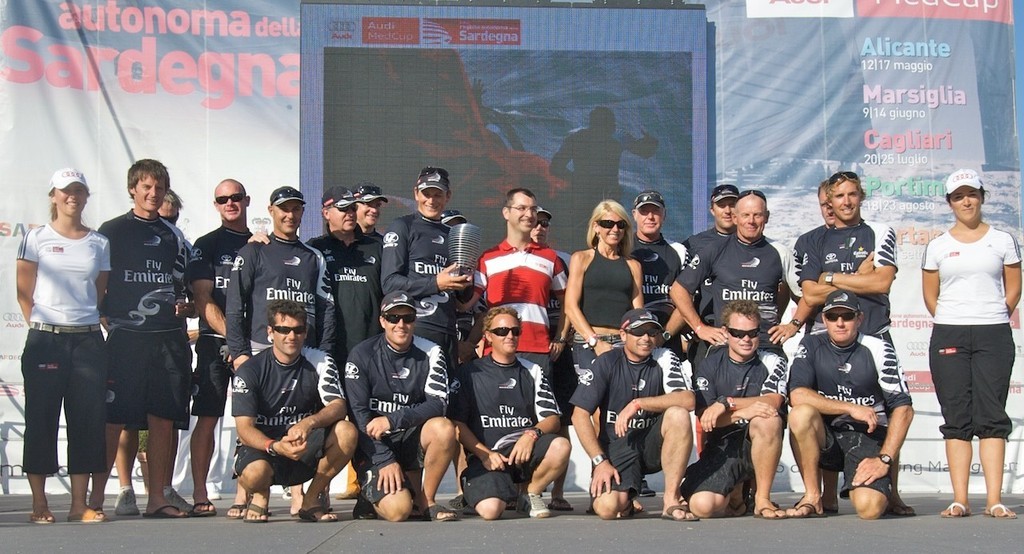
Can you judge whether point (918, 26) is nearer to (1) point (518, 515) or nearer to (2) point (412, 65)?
(2) point (412, 65)

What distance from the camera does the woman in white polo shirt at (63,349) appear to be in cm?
496

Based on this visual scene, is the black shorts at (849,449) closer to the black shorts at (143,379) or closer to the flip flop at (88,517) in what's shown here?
the black shorts at (143,379)

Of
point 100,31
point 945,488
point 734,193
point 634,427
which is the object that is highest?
point 100,31

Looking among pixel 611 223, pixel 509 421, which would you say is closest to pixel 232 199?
pixel 509 421

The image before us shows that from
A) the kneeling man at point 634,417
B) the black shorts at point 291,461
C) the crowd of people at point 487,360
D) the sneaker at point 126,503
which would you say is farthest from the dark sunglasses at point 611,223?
the sneaker at point 126,503

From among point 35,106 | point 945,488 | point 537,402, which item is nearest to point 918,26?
point 945,488

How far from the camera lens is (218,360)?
5574mm

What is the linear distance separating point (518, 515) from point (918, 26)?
18.5ft

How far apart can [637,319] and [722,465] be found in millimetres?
756

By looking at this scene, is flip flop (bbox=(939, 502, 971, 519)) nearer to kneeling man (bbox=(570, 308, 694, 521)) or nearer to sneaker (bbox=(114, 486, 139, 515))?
kneeling man (bbox=(570, 308, 694, 521))

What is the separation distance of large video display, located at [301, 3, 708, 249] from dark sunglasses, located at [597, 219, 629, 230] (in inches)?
105

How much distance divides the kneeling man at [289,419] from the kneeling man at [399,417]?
4.4 inches

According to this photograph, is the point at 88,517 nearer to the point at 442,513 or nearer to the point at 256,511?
the point at 256,511

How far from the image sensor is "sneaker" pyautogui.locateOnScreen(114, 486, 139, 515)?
5422mm
